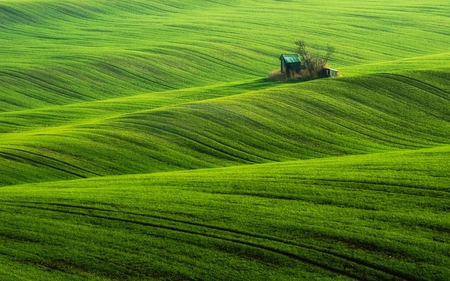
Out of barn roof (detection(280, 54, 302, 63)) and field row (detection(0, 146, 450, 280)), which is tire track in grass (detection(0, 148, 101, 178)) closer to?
field row (detection(0, 146, 450, 280))

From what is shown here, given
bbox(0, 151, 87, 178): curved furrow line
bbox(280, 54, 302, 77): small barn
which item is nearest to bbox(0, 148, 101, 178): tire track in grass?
bbox(0, 151, 87, 178): curved furrow line

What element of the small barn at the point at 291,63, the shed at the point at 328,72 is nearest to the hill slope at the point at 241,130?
the shed at the point at 328,72

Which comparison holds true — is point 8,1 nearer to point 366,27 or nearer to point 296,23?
point 296,23

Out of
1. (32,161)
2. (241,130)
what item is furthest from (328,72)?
(32,161)

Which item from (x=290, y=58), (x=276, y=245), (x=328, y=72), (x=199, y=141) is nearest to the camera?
(x=276, y=245)

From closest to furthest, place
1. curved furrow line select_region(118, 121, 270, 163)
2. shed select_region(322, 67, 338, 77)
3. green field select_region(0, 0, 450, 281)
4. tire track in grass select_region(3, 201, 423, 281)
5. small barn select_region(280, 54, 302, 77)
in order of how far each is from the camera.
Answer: tire track in grass select_region(3, 201, 423, 281) < green field select_region(0, 0, 450, 281) < curved furrow line select_region(118, 121, 270, 163) < shed select_region(322, 67, 338, 77) < small barn select_region(280, 54, 302, 77)

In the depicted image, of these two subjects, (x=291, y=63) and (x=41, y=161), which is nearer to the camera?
(x=41, y=161)

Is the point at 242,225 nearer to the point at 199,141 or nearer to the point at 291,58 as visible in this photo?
the point at 199,141

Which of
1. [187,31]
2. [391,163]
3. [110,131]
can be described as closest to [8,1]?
[187,31]
